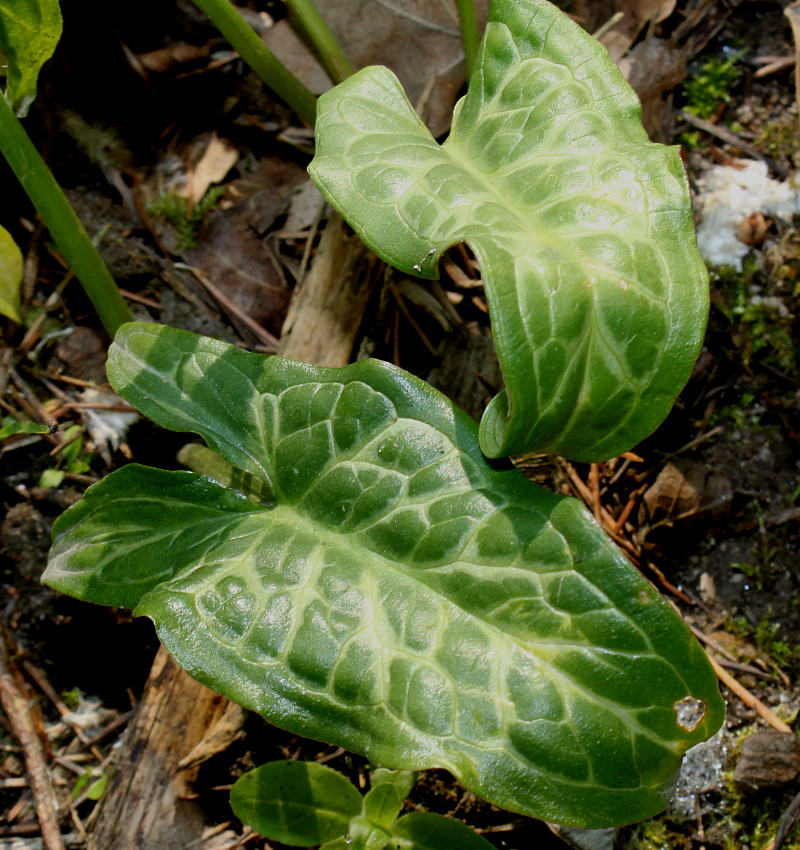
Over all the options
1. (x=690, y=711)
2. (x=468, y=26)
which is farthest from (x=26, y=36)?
(x=690, y=711)

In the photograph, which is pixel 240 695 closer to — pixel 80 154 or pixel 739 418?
pixel 739 418

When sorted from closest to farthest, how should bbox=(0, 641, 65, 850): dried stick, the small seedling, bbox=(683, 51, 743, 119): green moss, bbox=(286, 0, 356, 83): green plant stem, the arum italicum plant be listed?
the arum italicum plant → the small seedling → bbox=(0, 641, 65, 850): dried stick → bbox=(286, 0, 356, 83): green plant stem → bbox=(683, 51, 743, 119): green moss

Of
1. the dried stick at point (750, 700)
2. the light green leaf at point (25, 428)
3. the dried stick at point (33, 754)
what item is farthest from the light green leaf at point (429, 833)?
the light green leaf at point (25, 428)

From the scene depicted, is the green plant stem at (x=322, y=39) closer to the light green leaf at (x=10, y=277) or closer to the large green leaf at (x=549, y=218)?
the large green leaf at (x=549, y=218)

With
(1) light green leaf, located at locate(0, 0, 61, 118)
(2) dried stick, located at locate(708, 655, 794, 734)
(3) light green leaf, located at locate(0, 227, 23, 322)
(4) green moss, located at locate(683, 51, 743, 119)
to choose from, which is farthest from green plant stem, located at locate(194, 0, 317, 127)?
(2) dried stick, located at locate(708, 655, 794, 734)

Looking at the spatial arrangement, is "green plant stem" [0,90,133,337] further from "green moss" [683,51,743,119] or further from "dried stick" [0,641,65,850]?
"green moss" [683,51,743,119]

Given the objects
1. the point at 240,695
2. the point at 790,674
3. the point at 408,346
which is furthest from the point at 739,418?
the point at 240,695

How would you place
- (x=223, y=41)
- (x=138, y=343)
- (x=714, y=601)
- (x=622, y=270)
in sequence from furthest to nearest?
(x=223, y=41) → (x=714, y=601) → (x=138, y=343) → (x=622, y=270)

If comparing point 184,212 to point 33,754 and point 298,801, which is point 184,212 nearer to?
point 33,754
